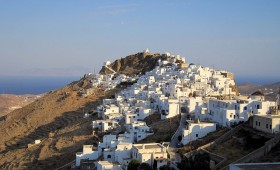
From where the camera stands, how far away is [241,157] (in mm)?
22656

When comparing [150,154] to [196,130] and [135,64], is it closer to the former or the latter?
[196,130]

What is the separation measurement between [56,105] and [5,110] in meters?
55.3

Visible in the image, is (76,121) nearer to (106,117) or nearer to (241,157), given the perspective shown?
(106,117)

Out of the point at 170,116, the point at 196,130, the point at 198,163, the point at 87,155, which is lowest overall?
the point at 87,155

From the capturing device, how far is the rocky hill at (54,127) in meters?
35.5

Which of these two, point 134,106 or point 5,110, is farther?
point 5,110

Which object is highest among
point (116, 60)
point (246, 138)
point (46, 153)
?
point (116, 60)

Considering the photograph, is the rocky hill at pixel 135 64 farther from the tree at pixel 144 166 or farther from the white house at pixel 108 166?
the tree at pixel 144 166

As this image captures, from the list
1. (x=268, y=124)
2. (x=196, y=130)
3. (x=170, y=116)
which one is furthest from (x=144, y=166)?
(x=170, y=116)

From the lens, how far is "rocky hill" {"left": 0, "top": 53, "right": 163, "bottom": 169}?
35531 mm

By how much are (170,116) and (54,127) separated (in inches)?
756

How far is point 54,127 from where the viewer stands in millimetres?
48469

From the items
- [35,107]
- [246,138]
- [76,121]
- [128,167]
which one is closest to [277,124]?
[246,138]

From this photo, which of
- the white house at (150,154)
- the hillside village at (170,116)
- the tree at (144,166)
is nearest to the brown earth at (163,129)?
the hillside village at (170,116)
